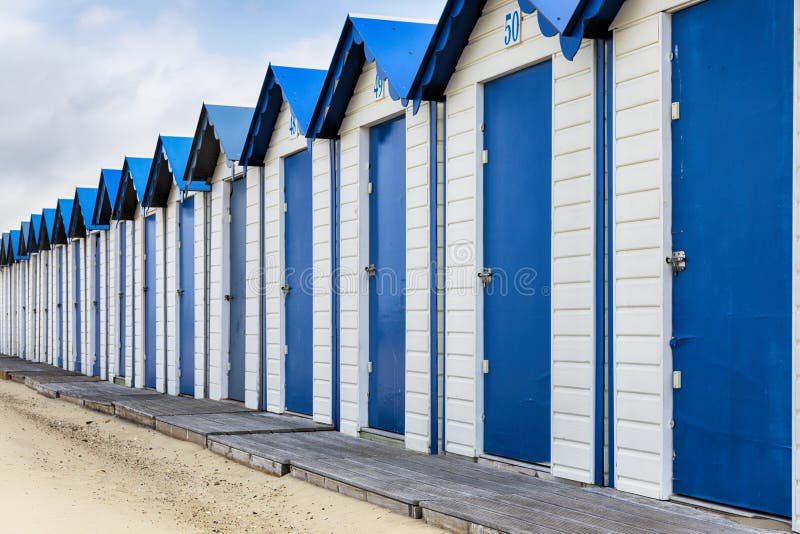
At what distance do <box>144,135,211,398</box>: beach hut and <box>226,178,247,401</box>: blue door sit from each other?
807 millimetres

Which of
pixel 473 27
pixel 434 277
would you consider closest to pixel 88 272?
pixel 434 277

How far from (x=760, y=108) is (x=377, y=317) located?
16.8 ft

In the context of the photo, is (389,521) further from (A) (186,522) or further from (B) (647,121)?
(B) (647,121)

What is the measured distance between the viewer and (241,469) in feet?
28.9

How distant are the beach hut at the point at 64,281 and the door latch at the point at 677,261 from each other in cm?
1877

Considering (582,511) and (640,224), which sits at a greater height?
(640,224)

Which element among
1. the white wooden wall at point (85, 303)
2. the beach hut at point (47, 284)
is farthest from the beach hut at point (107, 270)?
the beach hut at point (47, 284)

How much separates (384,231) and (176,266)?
268 inches

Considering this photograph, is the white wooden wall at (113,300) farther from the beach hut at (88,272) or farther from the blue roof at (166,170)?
the blue roof at (166,170)

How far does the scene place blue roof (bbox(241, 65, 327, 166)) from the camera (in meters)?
11.8

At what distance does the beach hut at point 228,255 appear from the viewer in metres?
13.1

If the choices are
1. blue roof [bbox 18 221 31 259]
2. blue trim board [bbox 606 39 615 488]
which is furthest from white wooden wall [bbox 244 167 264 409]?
blue roof [bbox 18 221 31 259]

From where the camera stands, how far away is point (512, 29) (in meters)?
7.93

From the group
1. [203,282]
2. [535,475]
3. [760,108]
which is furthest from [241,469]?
[203,282]
